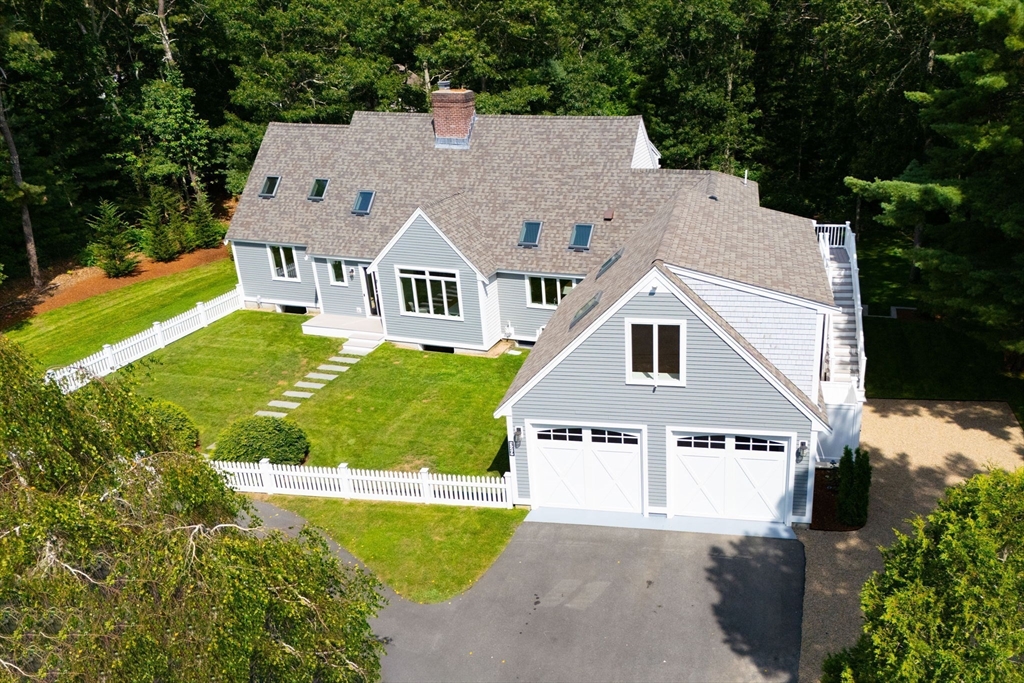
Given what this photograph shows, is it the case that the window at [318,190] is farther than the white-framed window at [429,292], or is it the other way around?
the window at [318,190]

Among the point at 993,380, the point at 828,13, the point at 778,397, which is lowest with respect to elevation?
the point at 993,380

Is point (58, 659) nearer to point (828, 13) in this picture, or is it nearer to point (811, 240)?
point (811, 240)

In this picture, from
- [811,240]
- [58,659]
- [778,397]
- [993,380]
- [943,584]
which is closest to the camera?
[58,659]

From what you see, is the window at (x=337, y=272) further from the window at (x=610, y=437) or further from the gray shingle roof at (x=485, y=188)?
the window at (x=610, y=437)

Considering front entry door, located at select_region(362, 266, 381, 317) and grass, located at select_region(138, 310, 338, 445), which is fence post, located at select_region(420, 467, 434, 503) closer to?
grass, located at select_region(138, 310, 338, 445)

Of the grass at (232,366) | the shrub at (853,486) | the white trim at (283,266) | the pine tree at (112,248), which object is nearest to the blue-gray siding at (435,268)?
the grass at (232,366)

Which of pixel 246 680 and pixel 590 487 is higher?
pixel 246 680

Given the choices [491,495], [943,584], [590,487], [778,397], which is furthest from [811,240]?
[943,584]
